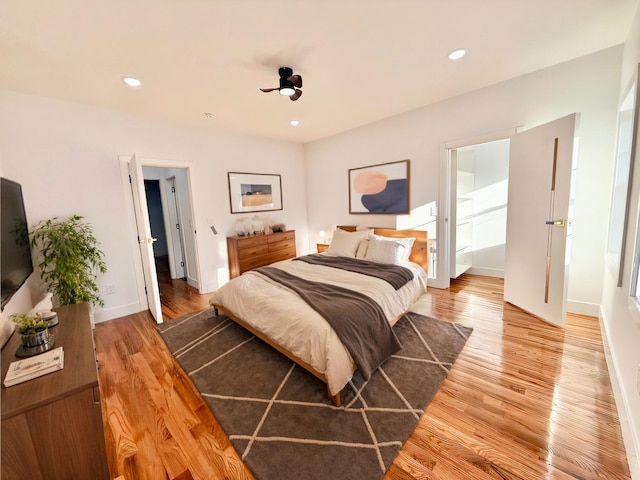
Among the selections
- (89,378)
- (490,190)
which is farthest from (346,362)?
(490,190)

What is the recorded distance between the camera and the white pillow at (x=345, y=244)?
3.58m

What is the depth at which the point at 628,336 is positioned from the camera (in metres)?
1.58

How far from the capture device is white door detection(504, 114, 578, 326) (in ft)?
7.90

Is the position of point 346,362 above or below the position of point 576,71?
below

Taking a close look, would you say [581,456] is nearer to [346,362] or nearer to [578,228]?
[346,362]

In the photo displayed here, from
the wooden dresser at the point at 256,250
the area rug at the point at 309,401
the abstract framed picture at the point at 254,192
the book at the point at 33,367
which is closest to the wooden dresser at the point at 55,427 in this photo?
the book at the point at 33,367

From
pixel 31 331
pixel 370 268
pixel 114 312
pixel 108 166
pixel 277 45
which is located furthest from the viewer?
pixel 114 312

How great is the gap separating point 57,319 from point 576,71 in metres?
5.13

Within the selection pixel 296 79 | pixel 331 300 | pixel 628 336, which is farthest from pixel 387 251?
pixel 296 79

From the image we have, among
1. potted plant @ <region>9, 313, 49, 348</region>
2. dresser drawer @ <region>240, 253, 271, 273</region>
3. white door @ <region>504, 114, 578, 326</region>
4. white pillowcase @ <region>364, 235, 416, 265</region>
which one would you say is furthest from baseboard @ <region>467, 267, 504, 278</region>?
potted plant @ <region>9, 313, 49, 348</region>

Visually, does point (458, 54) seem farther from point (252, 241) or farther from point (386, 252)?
point (252, 241)

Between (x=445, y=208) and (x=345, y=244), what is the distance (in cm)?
149

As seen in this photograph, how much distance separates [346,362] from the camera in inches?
69.1

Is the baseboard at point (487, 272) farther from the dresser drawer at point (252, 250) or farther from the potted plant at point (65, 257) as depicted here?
the potted plant at point (65, 257)
